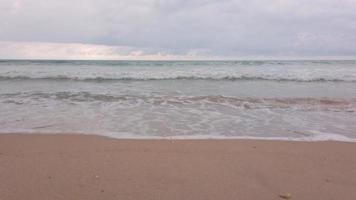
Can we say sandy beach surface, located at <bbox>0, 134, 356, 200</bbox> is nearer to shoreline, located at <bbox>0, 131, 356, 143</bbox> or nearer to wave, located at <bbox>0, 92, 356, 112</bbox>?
shoreline, located at <bbox>0, 131, 356, 143</bbox>

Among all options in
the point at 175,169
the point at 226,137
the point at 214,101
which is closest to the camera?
the point at 175,169

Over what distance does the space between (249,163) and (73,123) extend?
437 cm

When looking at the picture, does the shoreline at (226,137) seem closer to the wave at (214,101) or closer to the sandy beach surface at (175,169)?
the sandy beach surface at (175,169)

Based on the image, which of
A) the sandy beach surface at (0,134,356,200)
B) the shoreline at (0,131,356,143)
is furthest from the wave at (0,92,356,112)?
the sandy beach surface at (0,134,356,200)

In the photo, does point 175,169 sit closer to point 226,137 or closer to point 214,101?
point 226,137

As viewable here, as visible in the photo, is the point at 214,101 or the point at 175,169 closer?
the point at 175,169

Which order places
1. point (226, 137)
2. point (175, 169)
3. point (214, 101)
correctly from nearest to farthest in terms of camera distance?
point (175, 169)
point (226, 137)
point (214, 101)

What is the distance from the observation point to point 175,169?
410cm

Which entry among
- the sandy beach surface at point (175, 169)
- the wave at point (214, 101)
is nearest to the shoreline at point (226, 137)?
the sandy beach surface at point (175, 169)

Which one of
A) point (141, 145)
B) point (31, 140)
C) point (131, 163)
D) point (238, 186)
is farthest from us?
point (31, 140)

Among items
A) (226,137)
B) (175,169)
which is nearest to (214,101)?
(226,137)

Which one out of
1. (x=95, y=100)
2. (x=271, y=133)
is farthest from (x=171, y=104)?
(x=271, y=133)

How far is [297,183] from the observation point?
369 cm

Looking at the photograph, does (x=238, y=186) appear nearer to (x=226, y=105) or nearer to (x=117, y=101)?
(x=226, y=105)
